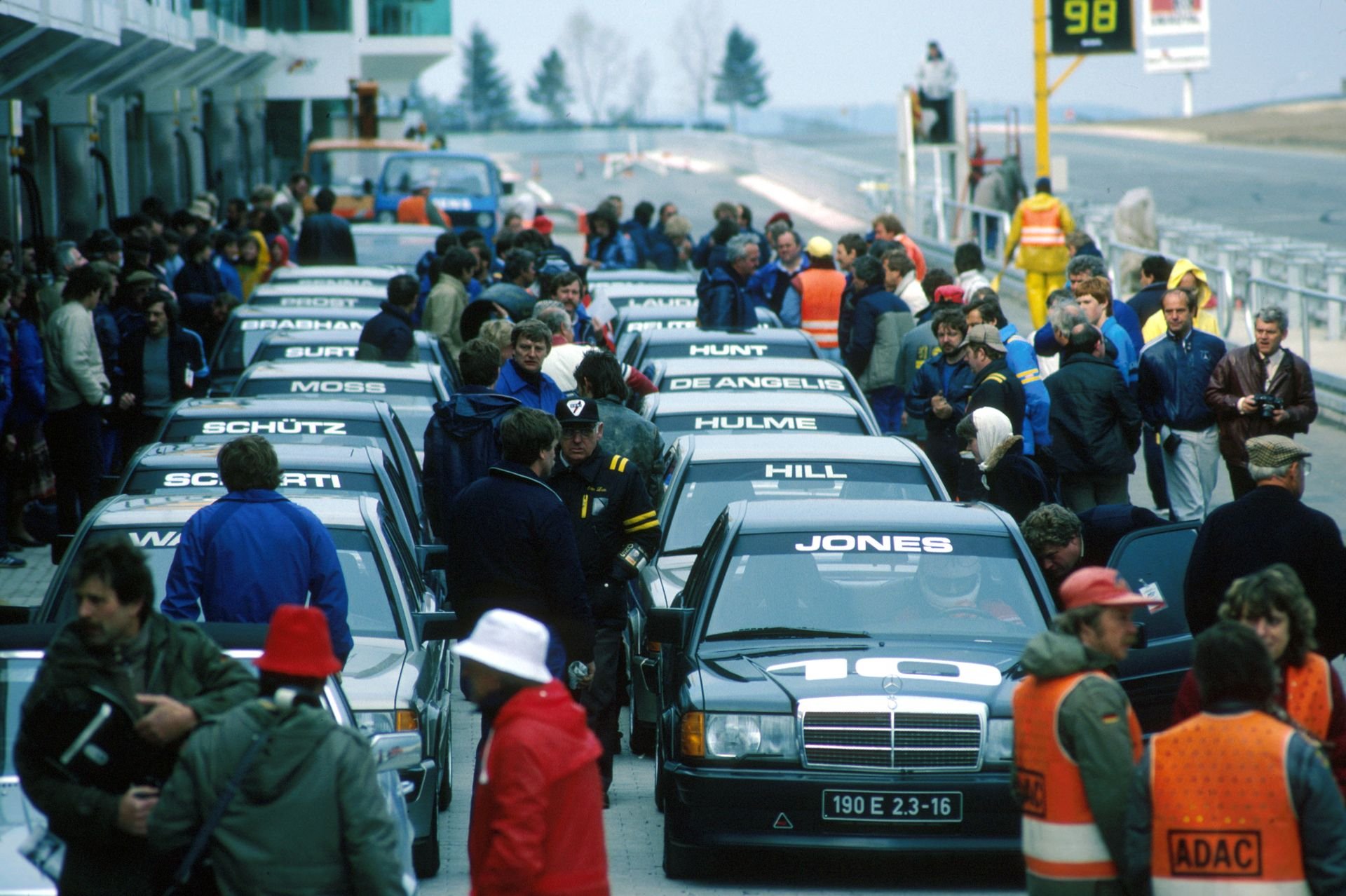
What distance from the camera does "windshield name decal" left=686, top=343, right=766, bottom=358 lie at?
1348 cm

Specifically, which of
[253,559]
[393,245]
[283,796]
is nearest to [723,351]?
[253,559]

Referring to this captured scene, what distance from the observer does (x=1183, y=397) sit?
38.5 feet

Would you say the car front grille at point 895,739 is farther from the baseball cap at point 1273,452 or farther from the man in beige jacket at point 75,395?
the man in beige jacket at point 75,395

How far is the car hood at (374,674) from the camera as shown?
6.87 meters

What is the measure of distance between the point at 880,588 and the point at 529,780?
3.57 m

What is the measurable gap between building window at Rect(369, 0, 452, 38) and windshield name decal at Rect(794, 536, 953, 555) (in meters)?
51.4

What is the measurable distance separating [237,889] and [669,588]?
4612 millimetres

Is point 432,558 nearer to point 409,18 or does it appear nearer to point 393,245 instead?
point 393,245

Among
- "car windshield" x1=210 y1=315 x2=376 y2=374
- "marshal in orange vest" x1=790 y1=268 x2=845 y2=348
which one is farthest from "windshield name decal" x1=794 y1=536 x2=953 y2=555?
"marshal in orange vest" x1=790 y1=268 x2=845 y2=348

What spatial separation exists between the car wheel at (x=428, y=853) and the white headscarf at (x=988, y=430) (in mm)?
3713

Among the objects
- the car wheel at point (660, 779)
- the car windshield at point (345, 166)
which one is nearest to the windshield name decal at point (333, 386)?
the car wheel at point (660, 779)

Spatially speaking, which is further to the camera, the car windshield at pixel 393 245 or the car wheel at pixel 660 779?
the car windshield at pixel 393 245

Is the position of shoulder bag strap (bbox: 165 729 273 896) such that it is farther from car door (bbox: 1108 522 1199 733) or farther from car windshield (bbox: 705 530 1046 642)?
car door (bbox: 1108 522 1199 733)

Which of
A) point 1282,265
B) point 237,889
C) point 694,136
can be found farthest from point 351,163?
point 694,136
